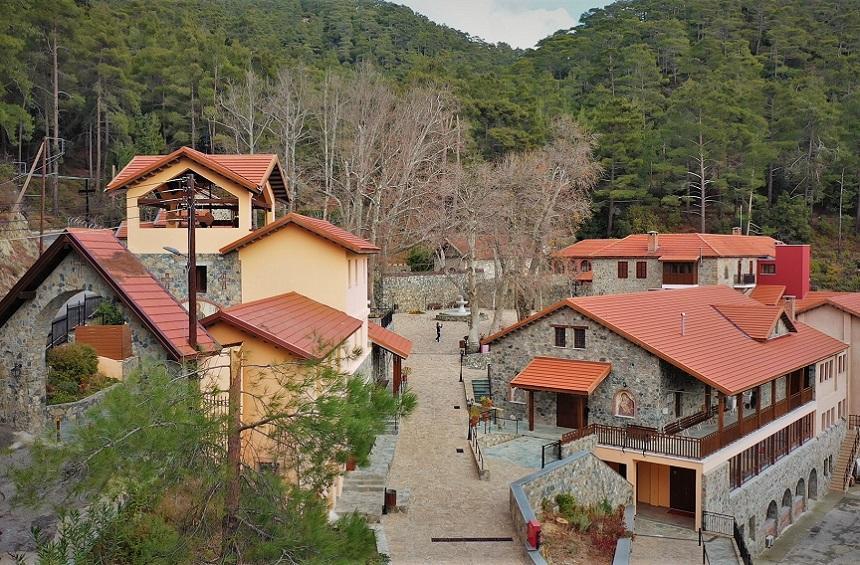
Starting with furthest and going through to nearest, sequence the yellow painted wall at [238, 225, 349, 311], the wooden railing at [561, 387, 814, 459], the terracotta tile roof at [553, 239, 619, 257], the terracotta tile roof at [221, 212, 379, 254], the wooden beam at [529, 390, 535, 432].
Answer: the terracotta tile roof at [553, 239, 619, 257], the wooden beam at [529, 390, 535, 432], the wooden railing at [561, 387, 814, 459], the yellow painted wall at [238, 225, 349, 311], the terracotta tile roof at [221, 212, 379, 254]

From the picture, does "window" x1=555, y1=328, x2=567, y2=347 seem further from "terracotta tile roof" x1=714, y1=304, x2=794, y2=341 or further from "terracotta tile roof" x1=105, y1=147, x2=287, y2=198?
→ "terracotta tile roof" x1=105, y1=147, x2=287, y2=198

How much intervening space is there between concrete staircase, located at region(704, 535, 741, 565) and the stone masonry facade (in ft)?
50.4

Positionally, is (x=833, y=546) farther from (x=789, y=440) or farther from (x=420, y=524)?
(x=420, y=524)

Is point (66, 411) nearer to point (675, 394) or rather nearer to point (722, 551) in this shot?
point (722, 551)

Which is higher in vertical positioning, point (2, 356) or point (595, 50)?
point (595, 50)

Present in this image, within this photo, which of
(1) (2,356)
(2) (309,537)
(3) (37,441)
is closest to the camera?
(3) (37,441)

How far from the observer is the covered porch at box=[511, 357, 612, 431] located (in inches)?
901

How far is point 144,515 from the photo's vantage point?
7383mm

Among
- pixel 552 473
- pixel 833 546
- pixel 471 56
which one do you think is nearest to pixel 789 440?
pixel 833 546

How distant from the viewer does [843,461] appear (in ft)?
108

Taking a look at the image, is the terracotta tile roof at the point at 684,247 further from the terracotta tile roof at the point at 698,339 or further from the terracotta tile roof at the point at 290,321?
the terracotta tile roof at the point at 290,321

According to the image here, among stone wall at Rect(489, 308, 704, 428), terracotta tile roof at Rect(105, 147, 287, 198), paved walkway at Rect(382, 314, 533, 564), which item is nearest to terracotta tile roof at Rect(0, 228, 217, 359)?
paved walkway at Rect(382, 314, 533, 564)

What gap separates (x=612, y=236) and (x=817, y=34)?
3800 centimetres

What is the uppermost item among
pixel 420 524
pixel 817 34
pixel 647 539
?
pixel 817 34
